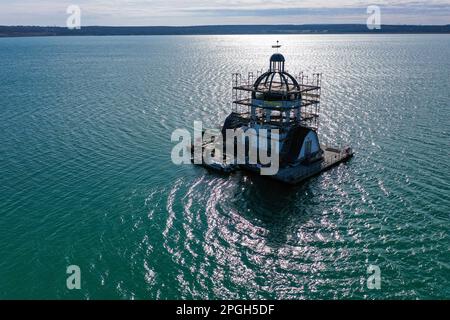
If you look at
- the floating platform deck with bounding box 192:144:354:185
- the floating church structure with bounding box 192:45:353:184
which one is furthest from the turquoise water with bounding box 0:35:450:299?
the floating church structure with bounding box 192:45:353:184

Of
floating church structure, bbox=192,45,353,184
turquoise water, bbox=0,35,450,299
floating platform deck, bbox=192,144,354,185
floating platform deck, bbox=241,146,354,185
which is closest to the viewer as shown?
turquoise water, bbox=0,35,450,299

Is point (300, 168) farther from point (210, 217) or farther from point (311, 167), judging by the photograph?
point (210, 217)

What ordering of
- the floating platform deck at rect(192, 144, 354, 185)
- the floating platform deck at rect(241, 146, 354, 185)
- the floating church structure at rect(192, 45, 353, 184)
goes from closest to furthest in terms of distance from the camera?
the floating platform deck at rect(241, 146, 354, 185)
the floating platform deck at rect(192, 144, 354, 185)
the floating church structure at rect(192, 45, 353, 184)

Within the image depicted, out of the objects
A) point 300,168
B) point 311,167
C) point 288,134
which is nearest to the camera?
point 300,168

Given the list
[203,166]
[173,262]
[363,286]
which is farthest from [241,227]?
[203,166]

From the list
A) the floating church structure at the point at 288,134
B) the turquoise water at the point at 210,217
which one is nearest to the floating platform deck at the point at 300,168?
the floating church structure at the point at 288,134

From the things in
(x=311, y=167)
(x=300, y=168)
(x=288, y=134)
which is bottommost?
(x=300, y=168)

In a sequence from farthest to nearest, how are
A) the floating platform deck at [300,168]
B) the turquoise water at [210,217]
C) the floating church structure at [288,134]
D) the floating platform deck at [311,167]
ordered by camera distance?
the floating church structure at [288,134] → the floating platform deck at [300,168] → the floating platform deck at [311,167] → the turquoise water at [210,217]

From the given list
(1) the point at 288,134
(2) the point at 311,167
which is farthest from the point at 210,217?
(1) the point at 288,134

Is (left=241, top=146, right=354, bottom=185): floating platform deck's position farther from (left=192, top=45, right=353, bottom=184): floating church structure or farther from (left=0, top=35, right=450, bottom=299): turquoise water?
(left=0, top=35, right=450, bottom=299): turquoise water

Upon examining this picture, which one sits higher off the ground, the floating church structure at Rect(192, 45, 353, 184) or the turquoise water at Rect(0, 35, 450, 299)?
the floating church structure at Rect(192, 45, 353, 184)

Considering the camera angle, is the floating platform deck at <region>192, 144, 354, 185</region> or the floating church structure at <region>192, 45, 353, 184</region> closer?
the floating platform deck at <region>192, 144, 354, 185</region>

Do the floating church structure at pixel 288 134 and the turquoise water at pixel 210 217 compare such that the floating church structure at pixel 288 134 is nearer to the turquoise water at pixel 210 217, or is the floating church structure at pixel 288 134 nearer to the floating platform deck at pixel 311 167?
the floating platform deck at pixel 311 167
